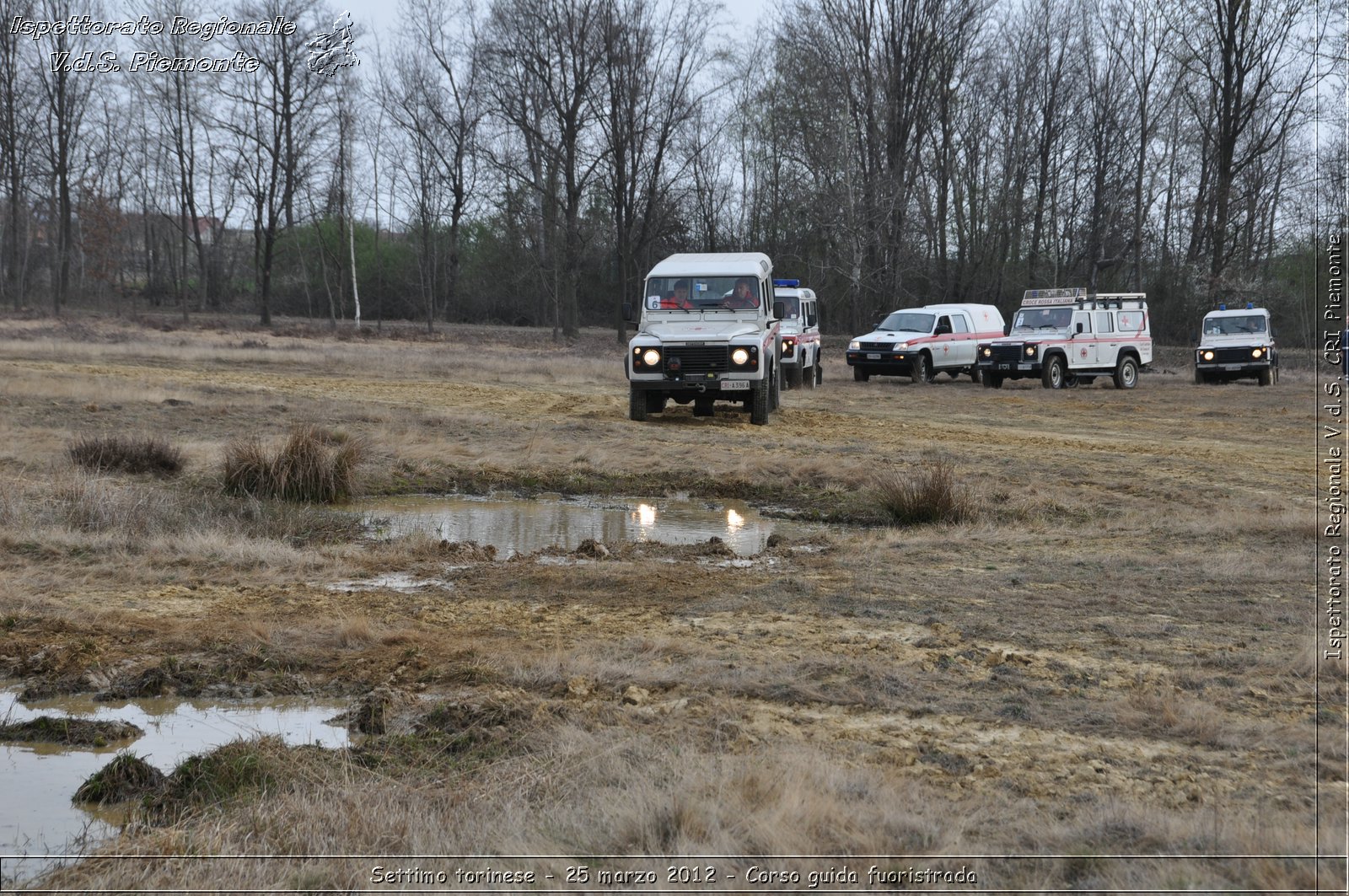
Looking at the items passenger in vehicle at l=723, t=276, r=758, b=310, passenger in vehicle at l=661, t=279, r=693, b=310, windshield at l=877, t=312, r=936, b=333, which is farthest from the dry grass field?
windshield at l=877, t=312, r=936, b=333

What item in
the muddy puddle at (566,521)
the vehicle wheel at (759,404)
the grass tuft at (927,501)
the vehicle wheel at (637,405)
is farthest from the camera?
the vehicle wheel at (637,405)

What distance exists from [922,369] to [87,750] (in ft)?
87.1

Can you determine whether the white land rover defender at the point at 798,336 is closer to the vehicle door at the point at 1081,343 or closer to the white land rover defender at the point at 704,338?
the vehicle door at the point at 1081,343

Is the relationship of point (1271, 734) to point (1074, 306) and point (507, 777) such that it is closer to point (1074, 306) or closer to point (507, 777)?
point (507, 777)

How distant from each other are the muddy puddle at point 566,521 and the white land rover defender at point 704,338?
5.52 meters

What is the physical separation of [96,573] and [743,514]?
5.79 m

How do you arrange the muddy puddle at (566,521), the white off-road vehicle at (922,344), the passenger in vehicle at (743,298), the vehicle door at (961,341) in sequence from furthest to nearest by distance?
the vehicle door at (961,341)
the white off-road vehicle at (922,344)
the passenger in vehicle at (743,298)
the muddy puddle at (566,521)

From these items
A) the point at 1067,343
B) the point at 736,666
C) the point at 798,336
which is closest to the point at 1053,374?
the point at 1067,343

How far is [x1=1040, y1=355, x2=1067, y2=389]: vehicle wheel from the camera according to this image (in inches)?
1126

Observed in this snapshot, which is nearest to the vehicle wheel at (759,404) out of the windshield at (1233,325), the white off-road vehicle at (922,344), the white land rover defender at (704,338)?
the white land rover defender at (704,338)

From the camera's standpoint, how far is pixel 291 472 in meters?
11.5

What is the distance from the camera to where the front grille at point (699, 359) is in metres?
17.5

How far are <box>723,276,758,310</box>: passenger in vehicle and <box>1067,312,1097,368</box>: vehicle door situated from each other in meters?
13.2

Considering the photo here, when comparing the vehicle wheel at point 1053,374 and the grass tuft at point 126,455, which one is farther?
the vehicle wheel at point 1053,374
